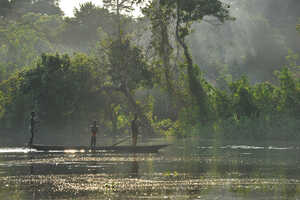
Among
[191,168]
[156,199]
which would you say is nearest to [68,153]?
[191,168]

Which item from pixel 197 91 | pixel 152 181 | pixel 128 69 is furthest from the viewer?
pixel 128 69

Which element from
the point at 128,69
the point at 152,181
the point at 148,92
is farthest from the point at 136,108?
the point at 152,181

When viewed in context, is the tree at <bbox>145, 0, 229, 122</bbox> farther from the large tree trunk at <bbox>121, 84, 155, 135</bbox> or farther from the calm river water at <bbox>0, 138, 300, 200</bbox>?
the calm river water at <bbox>0, 138, 300, 200</bbox>

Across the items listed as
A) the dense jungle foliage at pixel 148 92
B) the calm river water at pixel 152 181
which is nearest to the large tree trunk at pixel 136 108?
the dense jungle foliage at pixel 148 92

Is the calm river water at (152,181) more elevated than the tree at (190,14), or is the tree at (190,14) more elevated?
the tree at (190,14)

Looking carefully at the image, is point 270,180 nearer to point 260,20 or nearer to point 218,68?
point 218,68

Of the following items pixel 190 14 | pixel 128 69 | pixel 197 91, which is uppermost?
pixel 190 14

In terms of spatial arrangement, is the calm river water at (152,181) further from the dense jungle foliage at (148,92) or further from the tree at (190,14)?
the tree at (190,14)

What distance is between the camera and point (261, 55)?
414 feet

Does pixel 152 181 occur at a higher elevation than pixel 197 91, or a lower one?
lower

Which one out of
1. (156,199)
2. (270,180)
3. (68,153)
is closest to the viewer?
(156,199)

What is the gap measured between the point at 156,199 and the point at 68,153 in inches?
1092

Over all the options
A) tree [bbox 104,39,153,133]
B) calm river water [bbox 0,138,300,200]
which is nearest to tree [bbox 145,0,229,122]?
tree [bbox 104,39,153,133]

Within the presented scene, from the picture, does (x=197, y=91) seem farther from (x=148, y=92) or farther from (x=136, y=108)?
(x=136, y=108)
